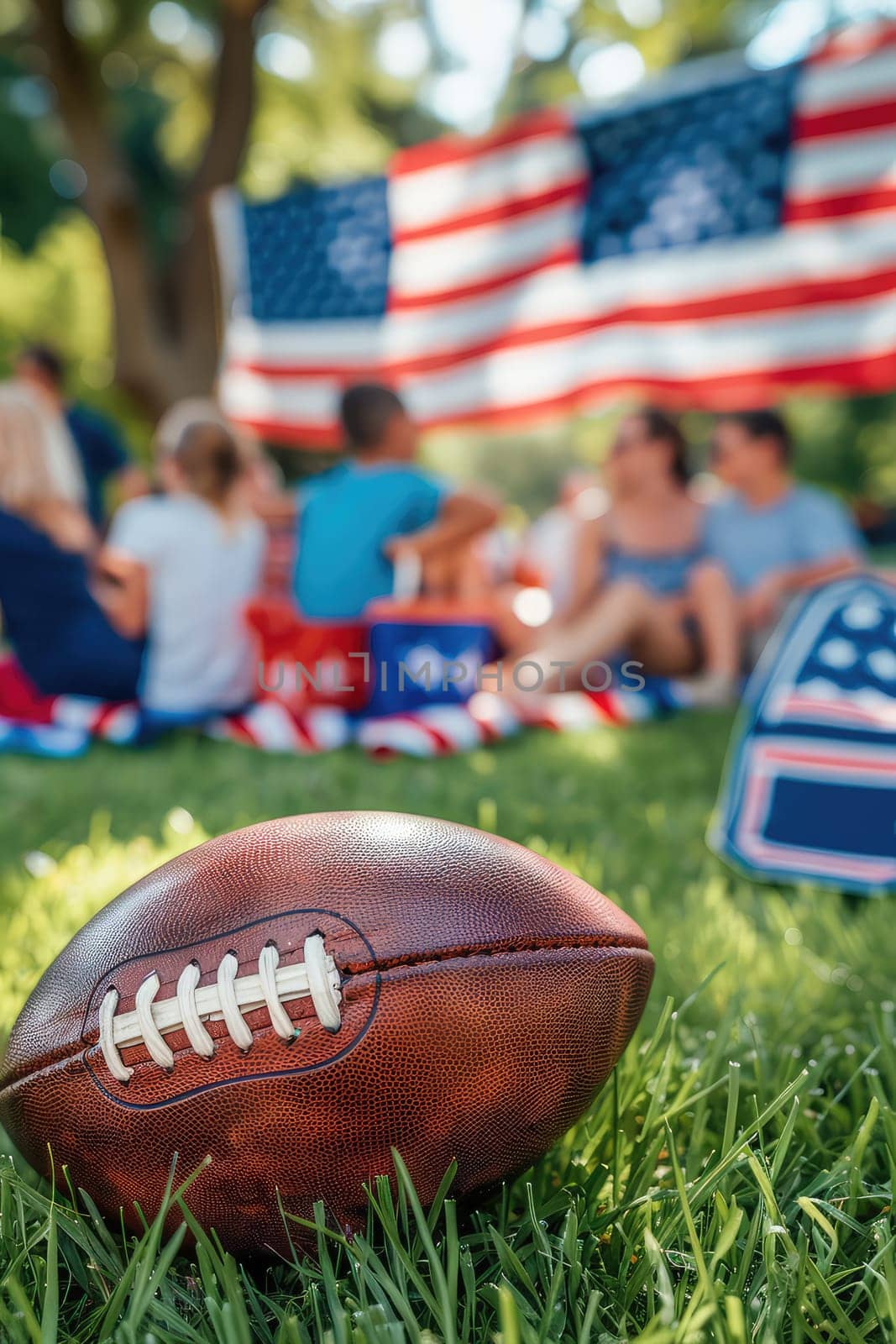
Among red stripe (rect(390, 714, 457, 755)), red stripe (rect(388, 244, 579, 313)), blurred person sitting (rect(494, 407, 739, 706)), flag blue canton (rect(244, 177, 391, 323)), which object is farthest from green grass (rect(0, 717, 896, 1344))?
flag blue canton (rect(244, 177, 391, 323))

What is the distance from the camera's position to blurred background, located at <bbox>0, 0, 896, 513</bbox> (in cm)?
977

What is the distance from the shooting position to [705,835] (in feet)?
8.08

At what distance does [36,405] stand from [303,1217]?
4.21 metres

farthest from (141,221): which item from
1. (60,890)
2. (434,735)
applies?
(60,890)

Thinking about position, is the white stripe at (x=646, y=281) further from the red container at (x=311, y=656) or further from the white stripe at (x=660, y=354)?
the red container at (x=311, y=656)

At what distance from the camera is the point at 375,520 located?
399cm

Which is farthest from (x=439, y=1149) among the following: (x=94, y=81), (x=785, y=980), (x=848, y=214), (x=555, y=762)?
(x=94, y=81)

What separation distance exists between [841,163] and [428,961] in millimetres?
3881

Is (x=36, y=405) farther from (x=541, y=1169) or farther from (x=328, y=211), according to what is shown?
(x=541, y=1169)

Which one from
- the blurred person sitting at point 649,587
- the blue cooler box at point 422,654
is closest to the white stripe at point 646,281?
the blurred person sitting at point 649,587

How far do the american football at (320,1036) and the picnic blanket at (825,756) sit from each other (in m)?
1.10

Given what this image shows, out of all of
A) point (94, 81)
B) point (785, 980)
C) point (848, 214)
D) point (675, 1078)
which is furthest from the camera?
point (94, 81)

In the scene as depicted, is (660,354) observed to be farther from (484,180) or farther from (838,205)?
(484,180)

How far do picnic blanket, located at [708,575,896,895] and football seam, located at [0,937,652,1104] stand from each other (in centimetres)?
107
